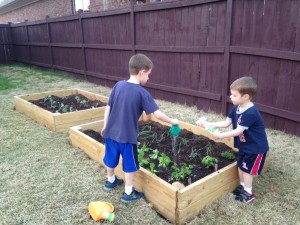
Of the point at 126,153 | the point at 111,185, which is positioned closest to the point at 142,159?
the point at 111,185

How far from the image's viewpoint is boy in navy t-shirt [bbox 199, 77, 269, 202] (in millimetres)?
2625

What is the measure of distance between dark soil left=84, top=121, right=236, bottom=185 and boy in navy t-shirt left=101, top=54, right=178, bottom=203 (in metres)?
0.43

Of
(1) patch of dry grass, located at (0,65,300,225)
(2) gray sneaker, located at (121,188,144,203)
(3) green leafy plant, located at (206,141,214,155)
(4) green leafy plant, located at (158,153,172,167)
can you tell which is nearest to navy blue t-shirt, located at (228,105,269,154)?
(1) patch of dry grass, located at (0,65,300,225)

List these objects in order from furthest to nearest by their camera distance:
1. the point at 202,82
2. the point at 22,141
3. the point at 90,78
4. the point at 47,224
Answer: the point at 90,78 → the point at 202,82 → the point at 22,141 → the point at 47,224

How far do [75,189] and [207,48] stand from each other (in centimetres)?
382

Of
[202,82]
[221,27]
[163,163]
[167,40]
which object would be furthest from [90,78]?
[163,163]

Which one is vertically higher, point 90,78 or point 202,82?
point 202,82

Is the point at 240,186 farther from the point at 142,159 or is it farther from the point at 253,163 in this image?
the point at 142,159

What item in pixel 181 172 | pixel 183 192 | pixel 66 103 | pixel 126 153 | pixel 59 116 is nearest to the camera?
pixel 183 192

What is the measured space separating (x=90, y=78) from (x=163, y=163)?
7.43 meters

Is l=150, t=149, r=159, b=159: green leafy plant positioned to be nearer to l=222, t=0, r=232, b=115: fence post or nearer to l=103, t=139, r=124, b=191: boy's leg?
l=103, t=139, r=124, b=191: boy's leg

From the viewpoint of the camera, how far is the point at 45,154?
399 centimetres

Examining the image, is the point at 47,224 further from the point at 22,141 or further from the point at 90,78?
the point at 90,78

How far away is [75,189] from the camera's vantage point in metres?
3.06
